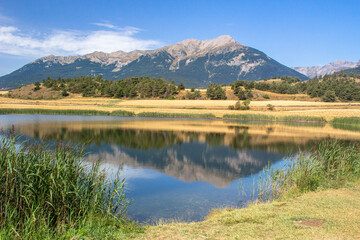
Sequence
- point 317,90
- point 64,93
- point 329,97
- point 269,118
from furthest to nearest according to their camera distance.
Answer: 1. point 317,90
2. point 64,93
3. point 329,97
4. point 269,118

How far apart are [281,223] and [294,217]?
2.04 ft

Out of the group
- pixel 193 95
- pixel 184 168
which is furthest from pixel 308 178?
pixel 193 95

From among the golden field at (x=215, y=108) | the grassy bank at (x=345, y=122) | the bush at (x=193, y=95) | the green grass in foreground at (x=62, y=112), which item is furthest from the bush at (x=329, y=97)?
the green grass in foreground at (x=62, y=112)

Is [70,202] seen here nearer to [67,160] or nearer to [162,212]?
[67,160]

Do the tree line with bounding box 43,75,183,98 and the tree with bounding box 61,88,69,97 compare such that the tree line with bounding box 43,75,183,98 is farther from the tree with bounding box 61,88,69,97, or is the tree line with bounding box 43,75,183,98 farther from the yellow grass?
the yellow grass

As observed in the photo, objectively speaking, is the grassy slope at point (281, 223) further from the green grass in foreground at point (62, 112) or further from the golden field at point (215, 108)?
the green grass in foreground at point (62, 112)

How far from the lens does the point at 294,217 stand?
24.5 ft

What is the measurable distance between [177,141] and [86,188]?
63.4ft

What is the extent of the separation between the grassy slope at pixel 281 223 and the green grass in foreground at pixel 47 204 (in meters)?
1.19

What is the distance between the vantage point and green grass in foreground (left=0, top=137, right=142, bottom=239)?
591 centimetres

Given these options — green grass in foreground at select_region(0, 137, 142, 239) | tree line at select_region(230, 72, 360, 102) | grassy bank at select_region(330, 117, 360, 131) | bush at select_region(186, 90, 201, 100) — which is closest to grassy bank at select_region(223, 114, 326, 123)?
grassy bank at select_region(330, 117, 360, 131)

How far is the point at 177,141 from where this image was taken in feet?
87.1

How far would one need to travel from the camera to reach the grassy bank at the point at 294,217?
21.2 ft

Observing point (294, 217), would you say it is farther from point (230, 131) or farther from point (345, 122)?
point (345, 122)
